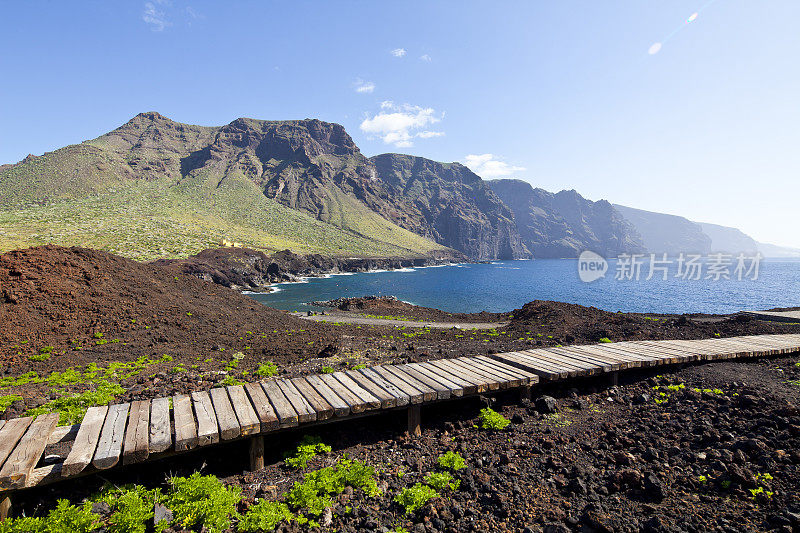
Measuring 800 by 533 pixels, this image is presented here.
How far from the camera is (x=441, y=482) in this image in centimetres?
515

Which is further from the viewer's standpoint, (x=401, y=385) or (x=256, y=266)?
(x=256, y=266)

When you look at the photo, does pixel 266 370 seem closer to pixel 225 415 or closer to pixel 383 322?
pixel 225 415

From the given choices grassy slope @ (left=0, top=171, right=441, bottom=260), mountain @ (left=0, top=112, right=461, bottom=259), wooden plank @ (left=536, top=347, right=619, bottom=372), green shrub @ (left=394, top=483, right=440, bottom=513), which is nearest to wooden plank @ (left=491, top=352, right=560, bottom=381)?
wooden plank @ (left=536, top=347, right=619, bottom=372)

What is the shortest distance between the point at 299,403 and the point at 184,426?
1.71 m

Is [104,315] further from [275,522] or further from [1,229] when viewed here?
[1,229]

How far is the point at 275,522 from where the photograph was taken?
4.33 meters

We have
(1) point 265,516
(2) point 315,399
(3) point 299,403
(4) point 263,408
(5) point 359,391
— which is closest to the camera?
(1) point 265,516

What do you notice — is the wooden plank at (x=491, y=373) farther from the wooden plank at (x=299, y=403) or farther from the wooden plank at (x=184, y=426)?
the wooden plank at (x=184, y=426)

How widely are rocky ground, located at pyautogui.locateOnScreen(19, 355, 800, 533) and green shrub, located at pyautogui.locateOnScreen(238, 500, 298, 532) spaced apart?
12 cm

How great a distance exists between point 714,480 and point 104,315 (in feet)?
67.0

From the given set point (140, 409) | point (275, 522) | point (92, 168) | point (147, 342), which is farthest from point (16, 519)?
point (92, 168)

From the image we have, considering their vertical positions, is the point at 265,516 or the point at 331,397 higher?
the point at 331,397

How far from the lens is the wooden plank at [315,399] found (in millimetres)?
5938

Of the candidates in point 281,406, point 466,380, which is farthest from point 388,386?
point 281,406
